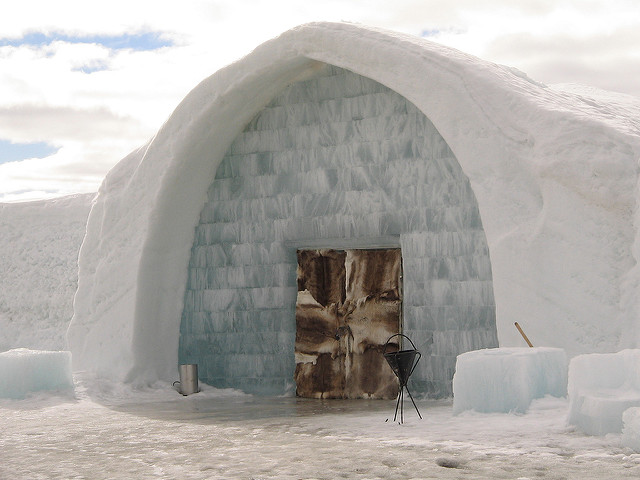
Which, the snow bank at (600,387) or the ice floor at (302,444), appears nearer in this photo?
the ice floor at (302,444)

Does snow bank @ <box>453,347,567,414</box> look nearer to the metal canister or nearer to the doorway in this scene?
the doorway

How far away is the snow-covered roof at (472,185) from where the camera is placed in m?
8.10

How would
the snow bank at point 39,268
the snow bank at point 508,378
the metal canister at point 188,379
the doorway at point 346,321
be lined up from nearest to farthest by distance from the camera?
the snow bank at point 508,378
the doorway at point 346,321
the metal canister at point 188,379
the snow bank at point 39,268

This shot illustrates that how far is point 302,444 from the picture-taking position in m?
6.48

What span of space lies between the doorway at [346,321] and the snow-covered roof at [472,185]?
178 cm

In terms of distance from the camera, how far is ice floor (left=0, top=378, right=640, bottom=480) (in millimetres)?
5398

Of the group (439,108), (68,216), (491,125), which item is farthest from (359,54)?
(68,216)

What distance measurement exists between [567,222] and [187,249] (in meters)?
5.32

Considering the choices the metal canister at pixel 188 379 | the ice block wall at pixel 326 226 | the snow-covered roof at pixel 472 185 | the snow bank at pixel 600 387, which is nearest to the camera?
the snow bank at pixel 600 387

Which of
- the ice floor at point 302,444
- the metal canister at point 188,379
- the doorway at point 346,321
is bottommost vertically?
the ice floor at point 302,444

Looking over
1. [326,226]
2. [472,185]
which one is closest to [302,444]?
[472,185]

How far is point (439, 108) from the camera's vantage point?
918 centimetres

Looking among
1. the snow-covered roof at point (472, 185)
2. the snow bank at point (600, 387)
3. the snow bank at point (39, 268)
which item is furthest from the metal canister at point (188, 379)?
the snow bank at point (39, 268)

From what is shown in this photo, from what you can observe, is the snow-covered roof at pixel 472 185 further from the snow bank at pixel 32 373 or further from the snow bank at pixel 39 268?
the snow bank at pixel 39 268
